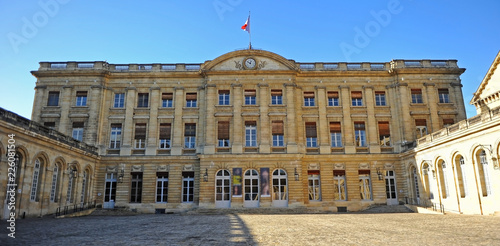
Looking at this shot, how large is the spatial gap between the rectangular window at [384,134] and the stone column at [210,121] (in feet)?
40.8

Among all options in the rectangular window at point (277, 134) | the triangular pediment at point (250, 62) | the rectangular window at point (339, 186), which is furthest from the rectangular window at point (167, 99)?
the rectangular window at point (339, 186)

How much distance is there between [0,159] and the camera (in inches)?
592

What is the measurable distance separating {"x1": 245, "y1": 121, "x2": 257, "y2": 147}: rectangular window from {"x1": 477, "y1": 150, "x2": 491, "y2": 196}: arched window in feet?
45.2

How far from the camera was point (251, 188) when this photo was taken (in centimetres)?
2441

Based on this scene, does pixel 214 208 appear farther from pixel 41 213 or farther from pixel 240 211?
pixel 41 213

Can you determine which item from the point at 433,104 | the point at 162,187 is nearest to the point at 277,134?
the point at 162,187

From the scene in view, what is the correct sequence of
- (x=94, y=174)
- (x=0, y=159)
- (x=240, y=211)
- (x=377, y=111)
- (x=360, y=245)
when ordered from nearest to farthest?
(x=360, y=245) → (x=0, y=159) → (x=240, y=211) → (x=94, y=174) → (x=377, y=111)

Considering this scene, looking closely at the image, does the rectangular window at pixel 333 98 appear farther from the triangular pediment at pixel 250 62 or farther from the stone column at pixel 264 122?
the stone column at pixel 264 122

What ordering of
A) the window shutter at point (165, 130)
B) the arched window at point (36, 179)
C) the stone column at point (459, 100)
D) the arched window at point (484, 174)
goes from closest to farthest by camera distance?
the arched window at point (484, 174), the arched window at point (36, 179), the stone column at point (459, 100), the window shutter at point (165, 130)

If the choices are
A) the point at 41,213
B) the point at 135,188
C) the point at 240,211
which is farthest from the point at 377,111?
the point at 41,213

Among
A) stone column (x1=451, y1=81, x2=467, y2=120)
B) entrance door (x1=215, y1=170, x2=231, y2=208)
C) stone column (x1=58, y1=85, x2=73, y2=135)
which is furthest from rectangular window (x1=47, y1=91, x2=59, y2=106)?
stone column (x1=451, y1=81, x2=467, y2=120)

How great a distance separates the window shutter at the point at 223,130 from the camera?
83.8 ft

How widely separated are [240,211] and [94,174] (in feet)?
35.6

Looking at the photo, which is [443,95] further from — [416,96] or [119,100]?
[119,100]
